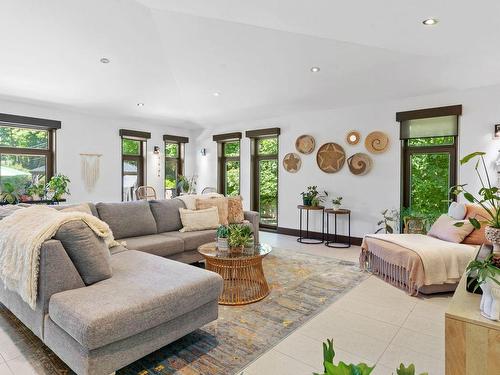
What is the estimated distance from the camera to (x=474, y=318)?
1.29m

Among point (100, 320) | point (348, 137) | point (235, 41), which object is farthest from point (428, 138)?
point (100, 320)

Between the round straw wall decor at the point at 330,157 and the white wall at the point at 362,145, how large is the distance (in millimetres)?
93

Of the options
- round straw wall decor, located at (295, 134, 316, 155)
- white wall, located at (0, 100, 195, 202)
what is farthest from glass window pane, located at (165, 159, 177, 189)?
round straw wall decor, located at (295, 134, 316, 155)

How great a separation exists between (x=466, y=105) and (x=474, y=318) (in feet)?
13.7

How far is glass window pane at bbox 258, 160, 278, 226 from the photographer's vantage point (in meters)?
6.71

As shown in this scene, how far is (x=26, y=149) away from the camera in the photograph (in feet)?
17.8

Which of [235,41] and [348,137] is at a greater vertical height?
[235,41]

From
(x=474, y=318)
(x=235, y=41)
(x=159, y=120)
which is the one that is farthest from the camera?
(x=159, y=120)

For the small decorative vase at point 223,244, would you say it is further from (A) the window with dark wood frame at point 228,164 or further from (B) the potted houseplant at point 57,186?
(A) the window with dark wood frame at point 228,164

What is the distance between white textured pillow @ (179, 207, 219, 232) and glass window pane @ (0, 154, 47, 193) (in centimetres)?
323

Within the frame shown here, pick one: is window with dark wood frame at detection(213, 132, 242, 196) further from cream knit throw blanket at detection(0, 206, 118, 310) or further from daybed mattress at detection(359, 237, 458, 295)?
cream knit throw blanket at detection(0, 206, 118, 310)

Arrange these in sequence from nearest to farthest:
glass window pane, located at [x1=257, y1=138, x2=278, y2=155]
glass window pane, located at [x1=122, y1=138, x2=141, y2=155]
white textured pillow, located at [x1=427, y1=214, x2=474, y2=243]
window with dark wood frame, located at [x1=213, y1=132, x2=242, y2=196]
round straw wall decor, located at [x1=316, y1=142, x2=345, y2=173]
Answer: white textured pillow, located at [x1=427, y1=214, x2=474, y2=243] < round straw wall decor, located at [x1=316, y1=142, x2=345, y2=173] < glass window pane, located at [x1=257, y1=138, x2=278, y2=155] < glass window pane, located at [x1=122, y1=138, x2=141, y2=155] < window with dark wood frame, located at [x1=213, y1=132, x2=242, y2=196]

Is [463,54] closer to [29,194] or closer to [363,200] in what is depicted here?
[363,200]

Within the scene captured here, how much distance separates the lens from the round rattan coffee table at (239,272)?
2.86 metres
